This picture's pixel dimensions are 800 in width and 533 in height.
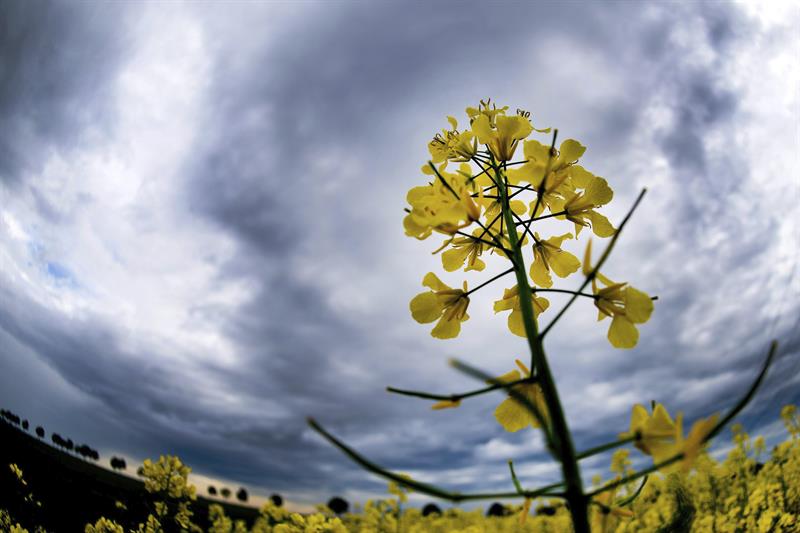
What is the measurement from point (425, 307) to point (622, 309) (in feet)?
1.82

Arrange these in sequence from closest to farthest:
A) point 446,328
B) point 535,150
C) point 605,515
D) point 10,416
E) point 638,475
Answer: point 638,475
point 605,515
point 535,150
point 446,328
point 10,416

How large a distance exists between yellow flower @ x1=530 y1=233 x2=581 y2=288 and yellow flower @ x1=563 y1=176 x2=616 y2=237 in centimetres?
10

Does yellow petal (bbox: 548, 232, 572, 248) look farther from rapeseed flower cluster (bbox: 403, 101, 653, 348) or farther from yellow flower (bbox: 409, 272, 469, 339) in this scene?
yellow flower (bbox: 409, 272, 469, 339)

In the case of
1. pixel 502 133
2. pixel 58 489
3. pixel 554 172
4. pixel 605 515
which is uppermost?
pixel 502 133

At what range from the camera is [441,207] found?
1.09m

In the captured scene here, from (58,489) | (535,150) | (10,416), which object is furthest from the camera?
(58,489)

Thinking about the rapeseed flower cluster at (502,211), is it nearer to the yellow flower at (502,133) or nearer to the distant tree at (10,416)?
the yellow flower at (502,133)

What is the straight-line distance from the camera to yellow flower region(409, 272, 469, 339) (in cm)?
123

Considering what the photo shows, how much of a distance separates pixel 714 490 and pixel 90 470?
9786mm

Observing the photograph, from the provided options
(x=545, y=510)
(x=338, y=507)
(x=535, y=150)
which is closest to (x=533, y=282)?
(x=535, y=150)

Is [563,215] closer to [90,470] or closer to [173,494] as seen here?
[90,470]

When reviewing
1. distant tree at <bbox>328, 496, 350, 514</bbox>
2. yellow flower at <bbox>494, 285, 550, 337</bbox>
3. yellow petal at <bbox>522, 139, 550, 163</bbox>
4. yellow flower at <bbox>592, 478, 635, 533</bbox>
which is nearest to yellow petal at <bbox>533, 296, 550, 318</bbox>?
yellow flower at <bbox>494, 285, 550, 337</bbox>

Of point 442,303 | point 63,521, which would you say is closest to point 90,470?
point 63,521

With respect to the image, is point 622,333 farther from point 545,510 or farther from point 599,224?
point 545,510
